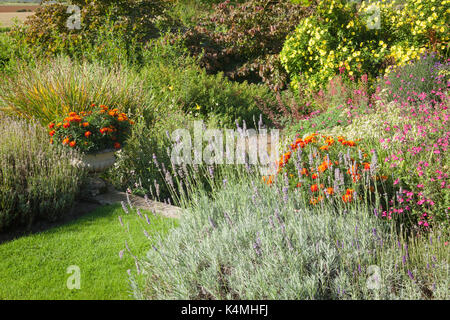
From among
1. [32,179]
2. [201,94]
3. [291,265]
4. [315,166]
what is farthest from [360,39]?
[291,265]

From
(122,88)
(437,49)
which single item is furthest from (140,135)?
(437,49)

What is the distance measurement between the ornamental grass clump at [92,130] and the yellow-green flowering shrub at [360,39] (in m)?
4.51

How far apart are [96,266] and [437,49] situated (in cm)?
754

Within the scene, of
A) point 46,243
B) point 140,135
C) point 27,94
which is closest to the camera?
point 46,243

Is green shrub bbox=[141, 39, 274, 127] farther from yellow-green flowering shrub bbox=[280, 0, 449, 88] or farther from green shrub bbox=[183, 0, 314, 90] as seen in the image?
green shrub bbox=[183, 0, 314, 90]

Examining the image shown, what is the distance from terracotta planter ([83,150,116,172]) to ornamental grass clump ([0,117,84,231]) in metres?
0.33

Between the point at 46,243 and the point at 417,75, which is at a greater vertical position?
the point at 417,75

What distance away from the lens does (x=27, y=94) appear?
246 inches

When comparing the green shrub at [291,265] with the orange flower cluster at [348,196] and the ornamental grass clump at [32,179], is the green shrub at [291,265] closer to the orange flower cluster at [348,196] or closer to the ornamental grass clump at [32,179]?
the orange flower cluster at [348,196]

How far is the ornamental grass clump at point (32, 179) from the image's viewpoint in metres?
4.22

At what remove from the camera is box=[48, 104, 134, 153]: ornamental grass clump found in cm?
532
